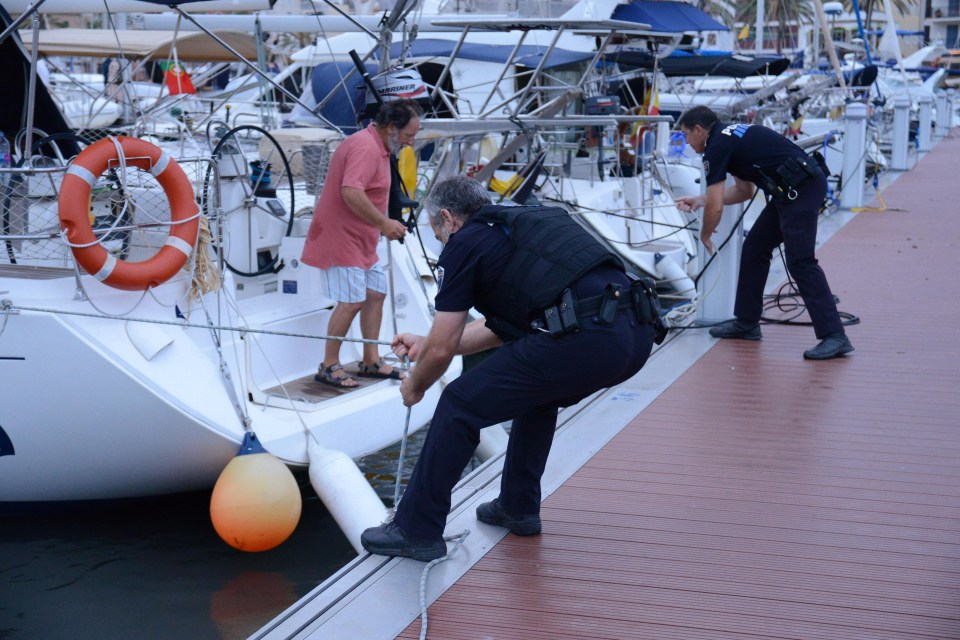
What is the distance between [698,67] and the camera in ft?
54.3

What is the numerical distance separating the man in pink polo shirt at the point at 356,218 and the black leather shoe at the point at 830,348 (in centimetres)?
280

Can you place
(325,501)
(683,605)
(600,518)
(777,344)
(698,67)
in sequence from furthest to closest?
(698,67) < (777,344) < (325,501) < (600,518) < (683,605)

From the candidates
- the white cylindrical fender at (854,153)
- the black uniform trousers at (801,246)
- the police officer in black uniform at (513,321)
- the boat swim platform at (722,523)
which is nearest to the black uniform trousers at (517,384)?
the police officer in black uniform at (513,321)

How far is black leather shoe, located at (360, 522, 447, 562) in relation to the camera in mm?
3924

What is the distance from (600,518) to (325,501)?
170 centimetres

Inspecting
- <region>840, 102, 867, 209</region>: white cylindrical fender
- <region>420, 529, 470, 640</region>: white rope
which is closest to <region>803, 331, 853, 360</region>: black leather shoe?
<region>420, 529, 470, 640</region>: white rope

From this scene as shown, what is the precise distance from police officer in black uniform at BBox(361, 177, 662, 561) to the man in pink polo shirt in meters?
2.42

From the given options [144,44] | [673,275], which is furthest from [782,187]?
[144,44]

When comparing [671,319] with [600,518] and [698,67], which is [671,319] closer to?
[600,518]

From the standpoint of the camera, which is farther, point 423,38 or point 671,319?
point 423,38

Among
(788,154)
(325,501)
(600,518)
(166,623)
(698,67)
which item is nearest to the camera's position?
(600,518)

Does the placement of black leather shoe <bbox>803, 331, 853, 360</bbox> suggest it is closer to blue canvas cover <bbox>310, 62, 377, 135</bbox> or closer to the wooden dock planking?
the wooden dock planking

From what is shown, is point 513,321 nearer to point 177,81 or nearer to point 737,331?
point 737,331

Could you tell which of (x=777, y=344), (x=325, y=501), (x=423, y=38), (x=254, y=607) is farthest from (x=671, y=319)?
(x=423, y=38)
